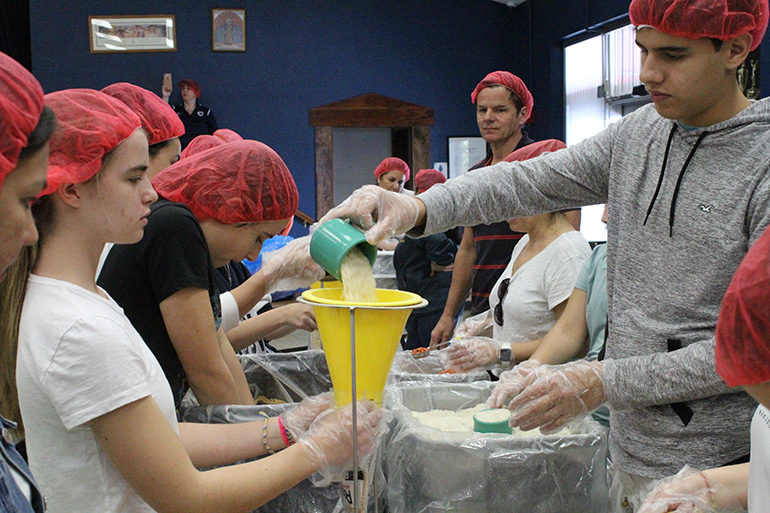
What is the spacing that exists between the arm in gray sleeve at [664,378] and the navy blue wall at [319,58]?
7341mm

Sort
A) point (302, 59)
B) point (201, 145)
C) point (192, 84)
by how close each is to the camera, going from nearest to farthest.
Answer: point (201, 145), point (192, 84), point (302, 59)

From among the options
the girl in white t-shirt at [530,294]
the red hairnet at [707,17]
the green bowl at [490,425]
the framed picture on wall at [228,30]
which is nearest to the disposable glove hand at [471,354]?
the girl in white t-shirt at [530,294]

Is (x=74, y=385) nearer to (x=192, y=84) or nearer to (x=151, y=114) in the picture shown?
(x=151, y=114)

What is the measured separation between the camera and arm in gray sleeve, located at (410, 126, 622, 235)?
152cm

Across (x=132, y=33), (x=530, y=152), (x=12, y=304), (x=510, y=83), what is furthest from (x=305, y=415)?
(x=132, y=33)

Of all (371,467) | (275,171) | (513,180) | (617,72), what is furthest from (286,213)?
(617,72)

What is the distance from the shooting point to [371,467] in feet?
4.29

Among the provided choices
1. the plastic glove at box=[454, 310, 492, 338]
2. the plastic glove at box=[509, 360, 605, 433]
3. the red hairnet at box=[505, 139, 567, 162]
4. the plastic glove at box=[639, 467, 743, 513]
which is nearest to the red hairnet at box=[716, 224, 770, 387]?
the plastic glove at box=[639, 467, 743, 513]

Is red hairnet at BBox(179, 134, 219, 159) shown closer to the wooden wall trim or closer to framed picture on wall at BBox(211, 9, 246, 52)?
the wooden wall trim

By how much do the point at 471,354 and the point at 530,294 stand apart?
29cm

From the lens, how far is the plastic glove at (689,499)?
1062mm

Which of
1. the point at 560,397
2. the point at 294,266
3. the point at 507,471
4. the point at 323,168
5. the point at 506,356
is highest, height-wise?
the point at 323,168

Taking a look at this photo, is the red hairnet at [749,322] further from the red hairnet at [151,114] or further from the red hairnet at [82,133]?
the red hairnet at [151,114]

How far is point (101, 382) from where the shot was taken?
1.02 metres
